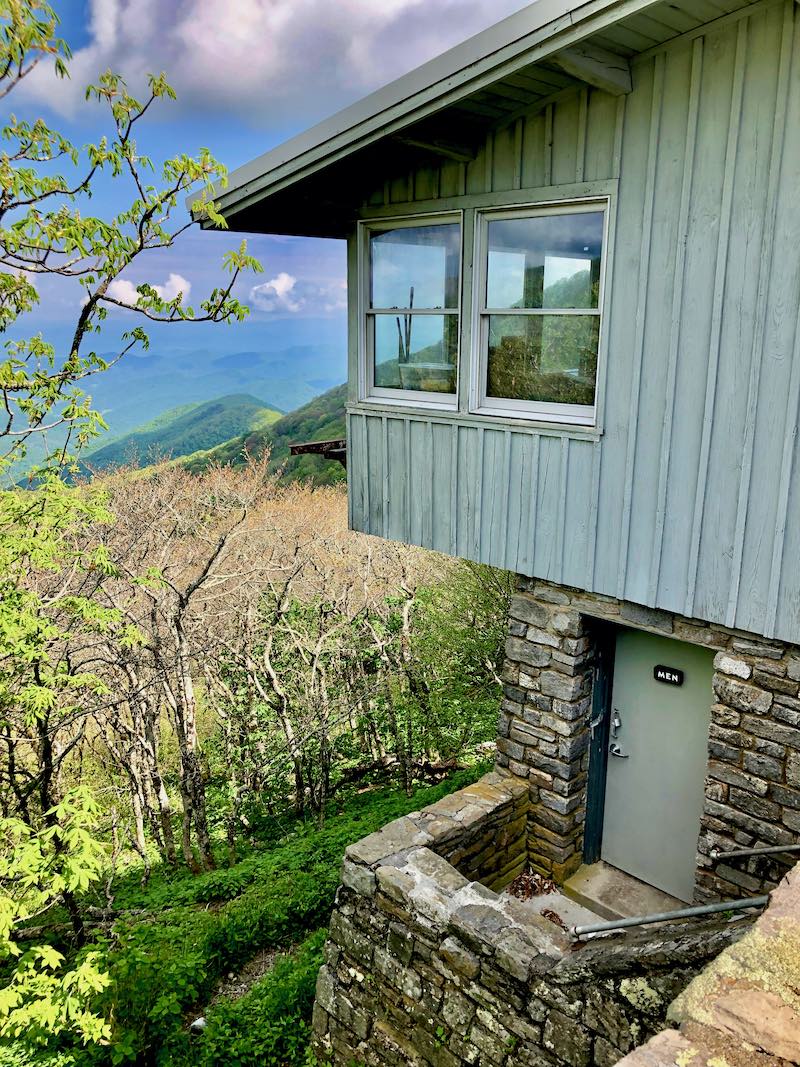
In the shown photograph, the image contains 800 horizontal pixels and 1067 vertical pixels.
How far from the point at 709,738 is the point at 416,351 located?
11.6ft

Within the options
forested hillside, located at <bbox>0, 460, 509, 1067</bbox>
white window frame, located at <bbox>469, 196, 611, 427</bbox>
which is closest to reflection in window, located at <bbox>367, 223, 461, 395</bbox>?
white window frame, located at <bbox>469, 196, 611, 427</bbox>

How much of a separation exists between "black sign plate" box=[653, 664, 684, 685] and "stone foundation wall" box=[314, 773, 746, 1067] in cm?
142

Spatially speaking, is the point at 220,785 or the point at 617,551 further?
the point at 220,785

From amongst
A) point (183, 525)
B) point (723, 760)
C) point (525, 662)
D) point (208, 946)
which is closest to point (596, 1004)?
point (723, 760)

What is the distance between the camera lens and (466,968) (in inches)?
159

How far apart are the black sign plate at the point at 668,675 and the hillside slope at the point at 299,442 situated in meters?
16.5

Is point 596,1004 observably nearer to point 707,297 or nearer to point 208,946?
point 707,297

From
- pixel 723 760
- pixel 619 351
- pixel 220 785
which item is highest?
pixel 619 351

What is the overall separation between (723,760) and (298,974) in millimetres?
3713

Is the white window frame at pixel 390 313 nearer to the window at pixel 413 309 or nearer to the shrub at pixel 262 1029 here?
the window at pixel 413 309

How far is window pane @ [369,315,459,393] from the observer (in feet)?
18.2

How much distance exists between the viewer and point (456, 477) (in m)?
5.50

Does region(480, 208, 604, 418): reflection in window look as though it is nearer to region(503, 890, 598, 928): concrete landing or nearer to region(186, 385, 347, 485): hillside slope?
region(503, 890, 598, 928): concrete landing

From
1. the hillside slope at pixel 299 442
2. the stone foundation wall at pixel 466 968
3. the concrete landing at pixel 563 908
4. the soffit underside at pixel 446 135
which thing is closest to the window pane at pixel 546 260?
the soffit underside at pixel 446 135
